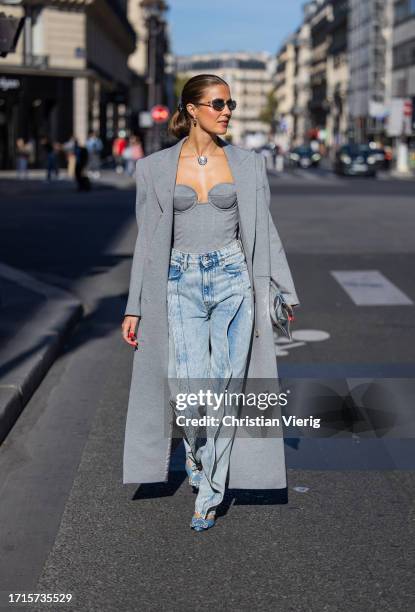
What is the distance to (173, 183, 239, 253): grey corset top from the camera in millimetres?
4535

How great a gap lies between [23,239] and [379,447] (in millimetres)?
13364

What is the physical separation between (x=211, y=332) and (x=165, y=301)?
22 centimetres

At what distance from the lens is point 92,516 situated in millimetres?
4953

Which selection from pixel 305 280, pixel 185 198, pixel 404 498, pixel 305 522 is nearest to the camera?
pixel 185 198

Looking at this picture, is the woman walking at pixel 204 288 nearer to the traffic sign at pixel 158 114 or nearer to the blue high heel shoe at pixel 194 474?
the blue high heel shoe at pixel 194 474

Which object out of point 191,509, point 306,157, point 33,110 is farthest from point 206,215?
point 306,157

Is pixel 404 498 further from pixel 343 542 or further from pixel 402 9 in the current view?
pixel 402 9

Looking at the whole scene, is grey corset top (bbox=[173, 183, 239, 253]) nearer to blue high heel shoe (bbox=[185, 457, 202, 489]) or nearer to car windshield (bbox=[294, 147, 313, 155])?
blue high heel shoe (bbox=[185, 457, 202, 489])

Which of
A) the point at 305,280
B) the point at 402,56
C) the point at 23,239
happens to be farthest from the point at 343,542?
the point at 402,56

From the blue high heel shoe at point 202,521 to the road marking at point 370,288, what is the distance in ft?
23.1

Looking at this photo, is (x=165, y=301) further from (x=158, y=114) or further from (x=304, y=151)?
(x=304, y=151)

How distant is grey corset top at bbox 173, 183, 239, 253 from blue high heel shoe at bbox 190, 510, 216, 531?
41.3 inches

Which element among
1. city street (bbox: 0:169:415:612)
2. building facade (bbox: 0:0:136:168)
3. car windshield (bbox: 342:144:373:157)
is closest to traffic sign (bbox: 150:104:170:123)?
building facade (bbox: 0:0:136:168)

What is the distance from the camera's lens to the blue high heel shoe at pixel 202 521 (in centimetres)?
473
